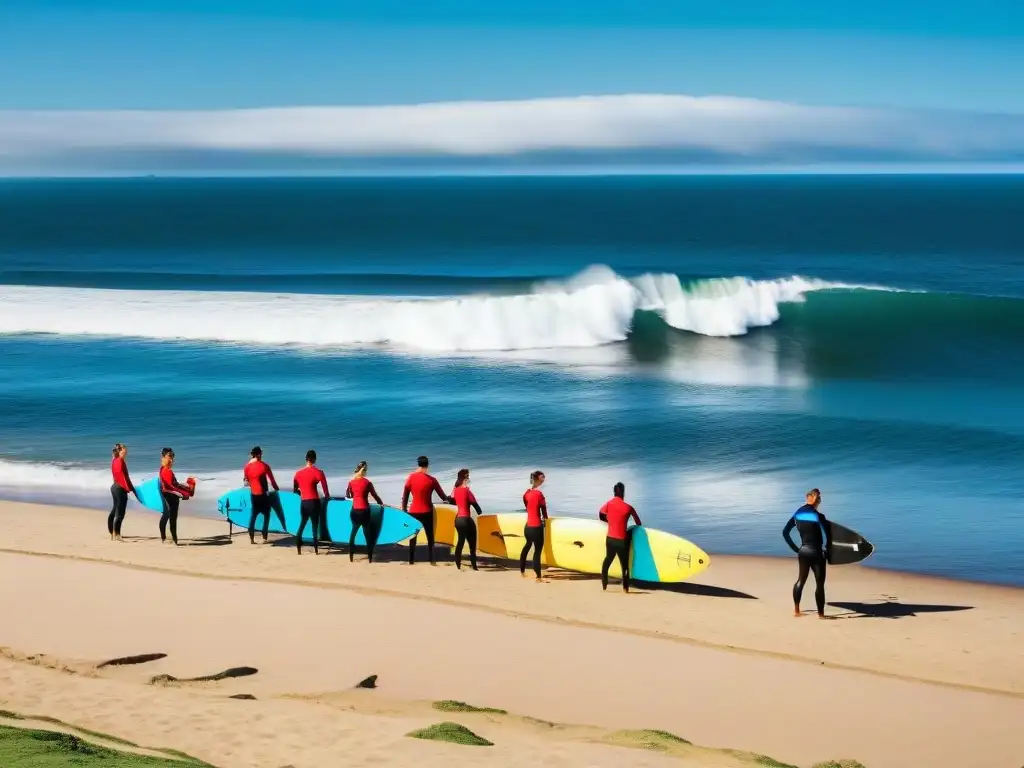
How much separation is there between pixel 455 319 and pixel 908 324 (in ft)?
40.4

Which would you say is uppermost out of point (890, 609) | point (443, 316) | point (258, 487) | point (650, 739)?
point (443, 316)

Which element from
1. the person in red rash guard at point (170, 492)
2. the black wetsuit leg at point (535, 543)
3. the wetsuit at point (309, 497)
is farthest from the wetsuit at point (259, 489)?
the black wetsuit leg at point (535, 543)

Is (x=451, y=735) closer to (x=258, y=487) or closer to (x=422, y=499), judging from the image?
(x=422, y=499)

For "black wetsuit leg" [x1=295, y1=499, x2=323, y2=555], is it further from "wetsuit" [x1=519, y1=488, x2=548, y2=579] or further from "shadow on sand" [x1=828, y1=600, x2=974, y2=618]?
"shadow on sand" [x1=828, y1=600, x2=974, y2=618]

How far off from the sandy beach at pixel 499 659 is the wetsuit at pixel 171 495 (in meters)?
0.42

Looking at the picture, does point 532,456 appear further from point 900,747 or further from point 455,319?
point 455,319

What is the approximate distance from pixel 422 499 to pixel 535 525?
1.21 meters

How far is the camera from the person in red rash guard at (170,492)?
42.3 ft

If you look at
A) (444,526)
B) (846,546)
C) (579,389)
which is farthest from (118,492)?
(579,389)

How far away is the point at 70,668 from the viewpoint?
8.92 metres

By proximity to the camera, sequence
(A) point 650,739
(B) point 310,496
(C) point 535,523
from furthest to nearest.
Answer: (B) point 310,496 → (C) point 535,523 → (A) point 650,739

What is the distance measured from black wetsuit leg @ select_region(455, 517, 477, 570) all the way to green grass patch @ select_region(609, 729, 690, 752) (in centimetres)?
449

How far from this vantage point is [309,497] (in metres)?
12.7

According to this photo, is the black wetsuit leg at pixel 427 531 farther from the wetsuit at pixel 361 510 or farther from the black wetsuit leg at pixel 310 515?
the black wetsuit leg at pixel 310 515
